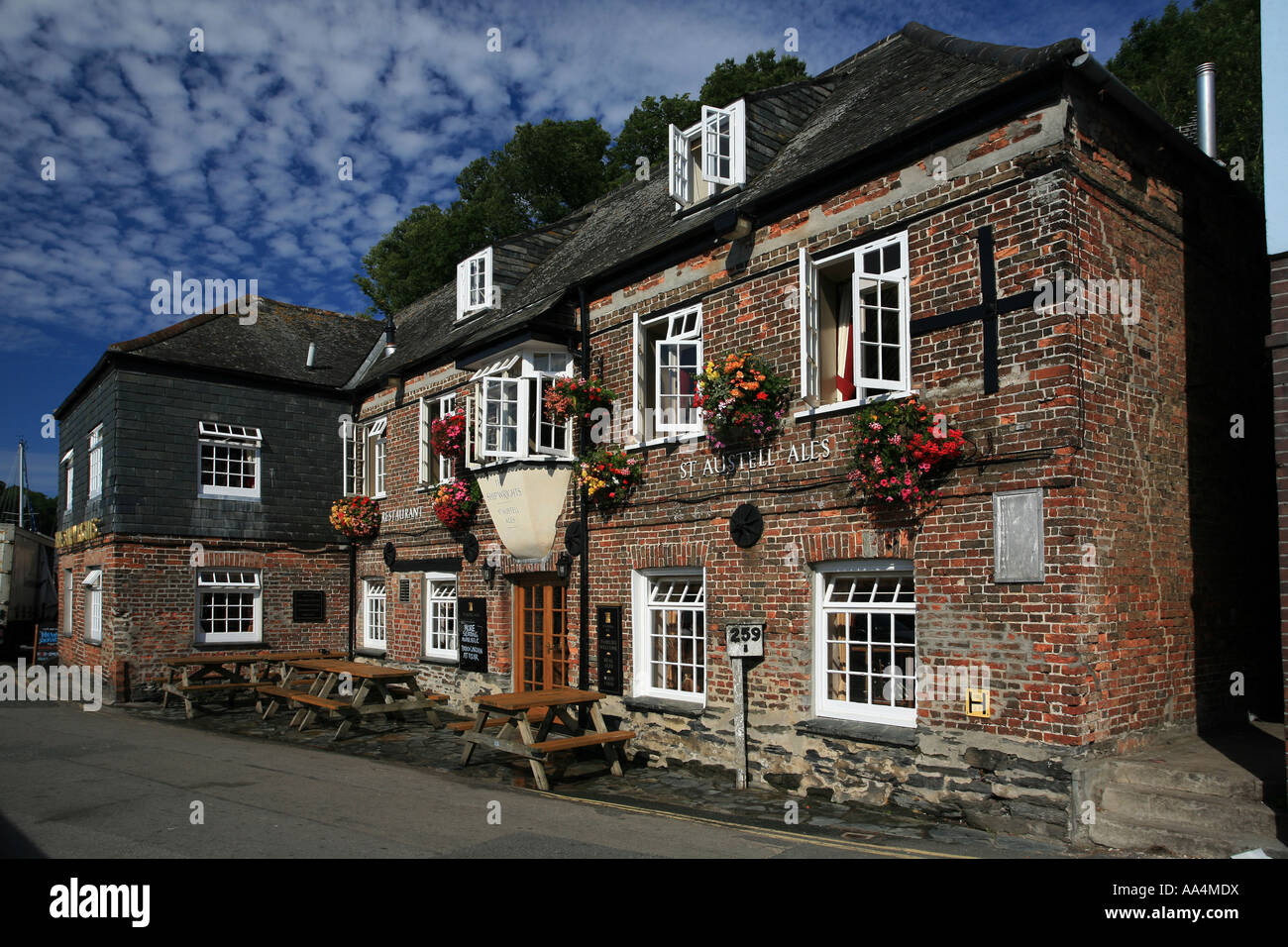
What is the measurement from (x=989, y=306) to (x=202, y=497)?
16729 millimetres

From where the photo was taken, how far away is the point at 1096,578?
25.4 feet

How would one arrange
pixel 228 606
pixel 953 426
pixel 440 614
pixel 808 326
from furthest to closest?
pixel 228 606, pixel 440 614, pixel 808 326, pixel 953 426

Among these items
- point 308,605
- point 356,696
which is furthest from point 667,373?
point 308,605

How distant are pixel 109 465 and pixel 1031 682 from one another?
17.7 metres

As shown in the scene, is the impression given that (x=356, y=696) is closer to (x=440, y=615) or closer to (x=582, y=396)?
(x=440, y=615)

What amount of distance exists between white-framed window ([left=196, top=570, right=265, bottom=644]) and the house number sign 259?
540 inches

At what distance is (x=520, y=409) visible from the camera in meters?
13.4

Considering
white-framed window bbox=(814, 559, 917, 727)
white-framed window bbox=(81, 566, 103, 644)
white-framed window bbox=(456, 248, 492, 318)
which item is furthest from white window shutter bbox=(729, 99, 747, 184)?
white-framed window bbox=(81, 566, 103, 644)

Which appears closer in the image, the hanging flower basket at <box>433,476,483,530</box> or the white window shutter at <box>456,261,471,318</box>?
the hanging flower basket at <box>433,476,483,530</box>

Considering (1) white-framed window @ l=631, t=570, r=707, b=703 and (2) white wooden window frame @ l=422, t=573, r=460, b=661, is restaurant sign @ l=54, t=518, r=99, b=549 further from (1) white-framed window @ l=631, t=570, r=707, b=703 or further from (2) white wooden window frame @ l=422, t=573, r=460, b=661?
(1) white-framed window @ l=631, t=570, r=707, b=703

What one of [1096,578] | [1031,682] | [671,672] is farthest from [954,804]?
[671,672]

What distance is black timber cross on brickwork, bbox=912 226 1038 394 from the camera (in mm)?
8086

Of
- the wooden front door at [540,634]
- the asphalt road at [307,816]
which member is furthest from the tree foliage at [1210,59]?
the asphalt road at [307,816]

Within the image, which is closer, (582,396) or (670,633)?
(670,633)
